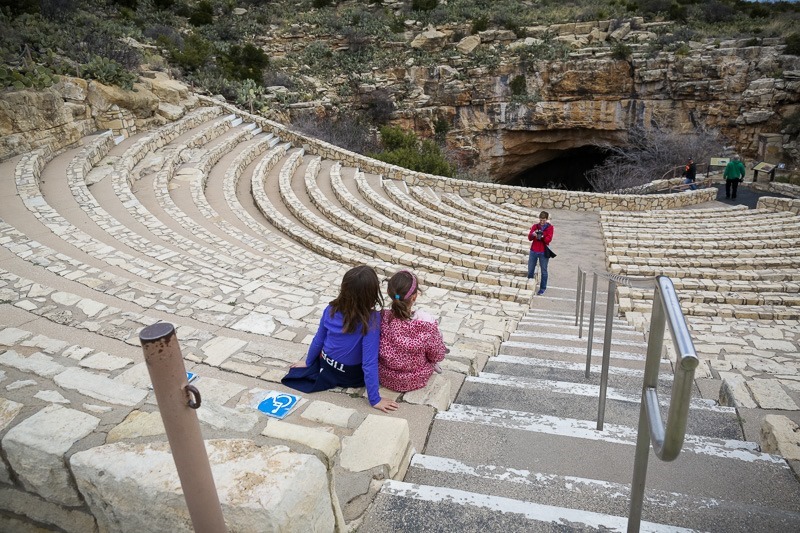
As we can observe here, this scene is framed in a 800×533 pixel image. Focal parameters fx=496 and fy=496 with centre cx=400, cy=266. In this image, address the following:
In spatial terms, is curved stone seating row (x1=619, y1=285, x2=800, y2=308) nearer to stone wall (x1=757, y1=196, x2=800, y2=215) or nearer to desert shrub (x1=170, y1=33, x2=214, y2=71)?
stone wall (x1=757, y1=196, x2=800, y2=215)

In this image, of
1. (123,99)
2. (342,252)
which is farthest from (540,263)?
(123,99)

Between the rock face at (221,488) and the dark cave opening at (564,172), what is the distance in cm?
2959

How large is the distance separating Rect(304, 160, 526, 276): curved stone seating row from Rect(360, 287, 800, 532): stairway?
5.97m

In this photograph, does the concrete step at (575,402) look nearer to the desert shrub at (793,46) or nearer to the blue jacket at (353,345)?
the blue jacket at (353,345)

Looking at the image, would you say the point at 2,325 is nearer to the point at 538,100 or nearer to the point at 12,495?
the point at 12,495

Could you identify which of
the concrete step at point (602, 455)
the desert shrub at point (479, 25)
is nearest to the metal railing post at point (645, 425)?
the concrete step at point (602, 455)

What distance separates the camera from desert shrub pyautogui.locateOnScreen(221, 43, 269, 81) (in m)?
21.9

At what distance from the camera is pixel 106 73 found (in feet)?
47.4

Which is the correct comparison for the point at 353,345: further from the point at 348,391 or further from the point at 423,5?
the point at 423,5

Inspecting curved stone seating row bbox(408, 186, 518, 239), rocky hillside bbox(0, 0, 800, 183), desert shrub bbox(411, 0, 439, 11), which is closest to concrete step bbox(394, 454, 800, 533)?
curved stone seating row bbox(408, 186, 518, 239)

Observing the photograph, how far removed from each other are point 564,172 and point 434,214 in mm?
21605

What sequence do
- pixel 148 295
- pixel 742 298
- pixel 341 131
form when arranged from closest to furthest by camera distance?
pixel 148 295 < pixel 742 298 < pixel 341 131

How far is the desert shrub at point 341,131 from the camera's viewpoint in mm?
19922

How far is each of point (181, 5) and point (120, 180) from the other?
66.3ft
